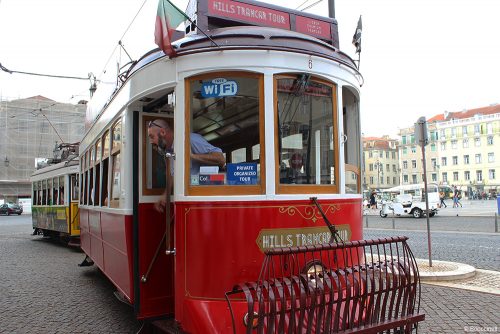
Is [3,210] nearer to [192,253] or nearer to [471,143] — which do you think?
[192,253]

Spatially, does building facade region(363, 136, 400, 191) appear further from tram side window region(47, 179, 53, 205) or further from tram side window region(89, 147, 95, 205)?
tram side window region(89, 147, 95, 205)

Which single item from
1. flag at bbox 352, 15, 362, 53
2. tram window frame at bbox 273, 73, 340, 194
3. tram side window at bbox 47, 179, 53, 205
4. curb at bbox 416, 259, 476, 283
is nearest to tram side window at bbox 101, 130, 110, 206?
tram window frame at bbox 273, 73, 340, 194

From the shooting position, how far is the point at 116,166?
4785mm

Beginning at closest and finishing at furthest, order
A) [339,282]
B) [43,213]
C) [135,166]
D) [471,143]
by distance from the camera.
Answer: [339,282], [135,166], [43,213], [471,143]

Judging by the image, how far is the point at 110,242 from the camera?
5.20m

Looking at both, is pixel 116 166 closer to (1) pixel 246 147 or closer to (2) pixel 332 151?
(1) pixel 246 147

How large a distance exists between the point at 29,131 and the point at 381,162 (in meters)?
73.9

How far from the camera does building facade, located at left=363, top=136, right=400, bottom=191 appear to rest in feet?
307

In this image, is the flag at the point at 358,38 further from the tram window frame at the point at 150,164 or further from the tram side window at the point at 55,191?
the tram side window at the point at 55,191

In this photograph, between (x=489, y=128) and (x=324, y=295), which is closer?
(x=324, y=295)

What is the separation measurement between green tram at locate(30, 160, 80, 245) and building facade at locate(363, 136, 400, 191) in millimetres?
82285

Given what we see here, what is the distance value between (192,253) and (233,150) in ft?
2.90

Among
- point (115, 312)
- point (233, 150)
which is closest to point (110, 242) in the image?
point (115, 312)

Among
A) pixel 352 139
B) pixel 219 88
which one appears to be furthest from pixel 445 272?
pixel 219 88
